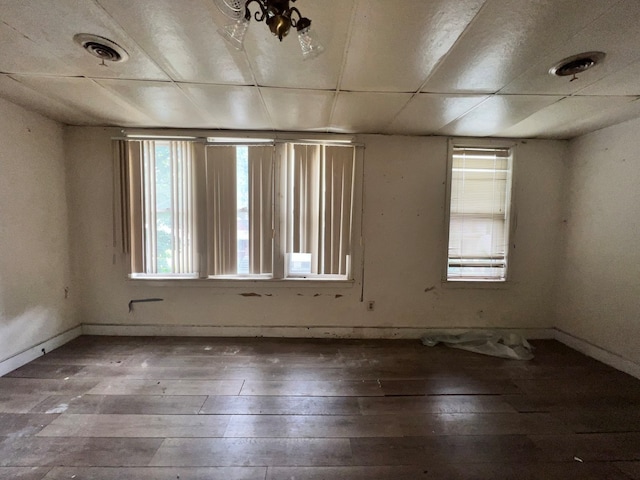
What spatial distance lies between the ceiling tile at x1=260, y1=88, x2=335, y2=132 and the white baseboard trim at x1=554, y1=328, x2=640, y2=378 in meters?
3.49

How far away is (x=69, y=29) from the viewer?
4.51 feet

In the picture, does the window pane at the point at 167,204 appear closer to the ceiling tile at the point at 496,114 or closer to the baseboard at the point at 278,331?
the baseboard at the point at 278,331

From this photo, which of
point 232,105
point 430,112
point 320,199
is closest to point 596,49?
point 430,112

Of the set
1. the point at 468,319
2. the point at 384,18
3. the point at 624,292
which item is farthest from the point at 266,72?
the point at 624,292

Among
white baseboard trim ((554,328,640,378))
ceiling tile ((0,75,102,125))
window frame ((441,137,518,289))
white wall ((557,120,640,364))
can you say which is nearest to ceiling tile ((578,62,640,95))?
white wall ((557,120,640,364))

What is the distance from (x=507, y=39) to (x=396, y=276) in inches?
88.7

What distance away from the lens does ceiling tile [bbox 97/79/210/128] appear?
6.37ft

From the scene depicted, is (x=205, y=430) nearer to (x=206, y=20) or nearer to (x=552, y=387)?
(x=206, y=20)

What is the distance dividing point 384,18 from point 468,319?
3.07m

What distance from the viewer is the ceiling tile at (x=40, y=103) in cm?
199

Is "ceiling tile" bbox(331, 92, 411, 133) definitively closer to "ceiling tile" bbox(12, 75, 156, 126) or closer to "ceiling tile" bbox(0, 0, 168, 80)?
"ceiling tile" bbox(0, 0, 168, 80)

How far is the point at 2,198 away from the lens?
7.34ft

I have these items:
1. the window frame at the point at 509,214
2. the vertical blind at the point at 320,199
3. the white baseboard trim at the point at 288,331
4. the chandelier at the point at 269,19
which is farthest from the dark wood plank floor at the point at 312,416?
the chandelier at the point at 269,19

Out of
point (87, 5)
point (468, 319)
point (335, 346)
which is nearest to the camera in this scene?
point (87, 5)
